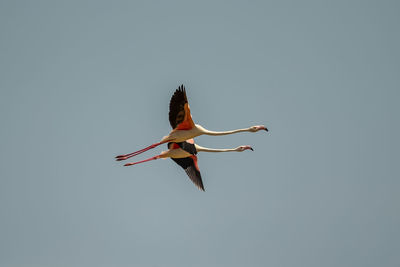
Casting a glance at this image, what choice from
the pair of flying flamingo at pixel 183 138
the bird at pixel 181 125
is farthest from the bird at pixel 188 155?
the bird at pixel 181 125

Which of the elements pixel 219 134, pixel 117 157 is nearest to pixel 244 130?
pixel 219 134

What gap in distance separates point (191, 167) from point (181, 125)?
4188mm

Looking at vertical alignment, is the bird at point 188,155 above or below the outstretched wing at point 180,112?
below

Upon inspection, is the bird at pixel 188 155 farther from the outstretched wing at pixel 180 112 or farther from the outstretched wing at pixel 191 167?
the outstretched wing at pixel 180 112

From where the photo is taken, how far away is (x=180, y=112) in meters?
30.7

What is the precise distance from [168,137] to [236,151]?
5.07 m

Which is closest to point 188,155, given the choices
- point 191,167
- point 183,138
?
point 191,167

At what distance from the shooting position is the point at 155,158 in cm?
3406

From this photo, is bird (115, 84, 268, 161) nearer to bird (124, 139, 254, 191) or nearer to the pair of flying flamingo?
the pair of flying flamingo

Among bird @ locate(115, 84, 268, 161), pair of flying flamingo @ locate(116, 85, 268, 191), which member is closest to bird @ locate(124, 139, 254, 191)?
pair of flying flamingo @ locate(116, 85, 268, 191)

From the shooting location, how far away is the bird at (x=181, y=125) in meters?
30.1

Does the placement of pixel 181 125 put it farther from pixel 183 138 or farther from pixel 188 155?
pixel 188 155

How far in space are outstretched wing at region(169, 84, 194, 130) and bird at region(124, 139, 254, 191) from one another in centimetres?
270

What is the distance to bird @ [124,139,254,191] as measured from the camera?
34.3 meters
